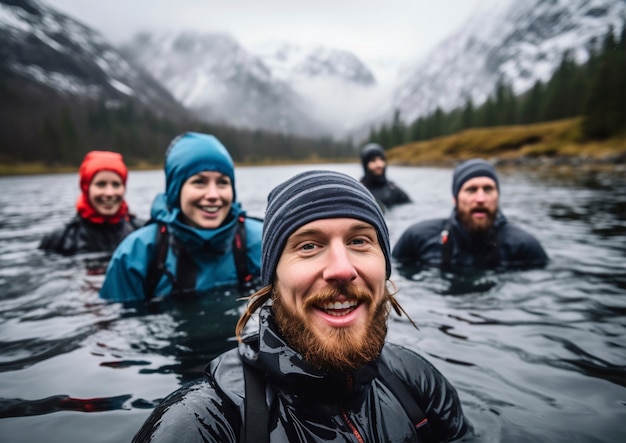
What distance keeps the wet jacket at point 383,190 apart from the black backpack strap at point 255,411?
14.6m

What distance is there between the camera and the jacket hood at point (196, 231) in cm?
582

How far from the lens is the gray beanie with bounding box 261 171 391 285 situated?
106 inches

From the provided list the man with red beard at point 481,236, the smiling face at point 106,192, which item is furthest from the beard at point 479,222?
the smiling face at point 106,192

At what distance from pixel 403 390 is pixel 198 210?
162 inches

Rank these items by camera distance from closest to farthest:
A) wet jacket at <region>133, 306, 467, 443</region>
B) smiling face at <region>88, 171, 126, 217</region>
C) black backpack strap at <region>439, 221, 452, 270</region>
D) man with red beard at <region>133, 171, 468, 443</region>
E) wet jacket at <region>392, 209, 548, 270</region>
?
1. wet jacket at <region>133, 306, 467, 443</region>
2. man with red beard at <region>133, 171, 468, 443</region>
3. wet jacket at <region>392, 209, 548, 270</region>
4. black backpack strap at <region>439, 221, 452, 270</region>
5. smiling face at <region>88, 171, 126, 217</region>

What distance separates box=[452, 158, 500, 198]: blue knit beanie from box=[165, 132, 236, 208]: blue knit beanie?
492 centimetres

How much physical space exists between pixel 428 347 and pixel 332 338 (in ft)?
9.90

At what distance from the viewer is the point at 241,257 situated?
6375 millimetres

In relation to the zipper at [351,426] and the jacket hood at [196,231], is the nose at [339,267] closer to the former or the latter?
the zipper at [351,426]

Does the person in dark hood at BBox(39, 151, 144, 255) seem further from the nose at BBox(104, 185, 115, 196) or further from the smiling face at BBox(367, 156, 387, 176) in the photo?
the smiling face at BBox(367, 156, 387, 176)

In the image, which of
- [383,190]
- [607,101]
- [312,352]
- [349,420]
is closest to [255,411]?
[312,352]

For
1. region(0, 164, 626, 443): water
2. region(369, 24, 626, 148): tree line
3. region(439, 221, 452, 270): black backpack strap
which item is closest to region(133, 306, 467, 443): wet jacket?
region(0, 164, 626, 443): water

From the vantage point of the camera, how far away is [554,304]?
637 centimetres

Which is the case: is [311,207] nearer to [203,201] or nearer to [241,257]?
[203,201]
